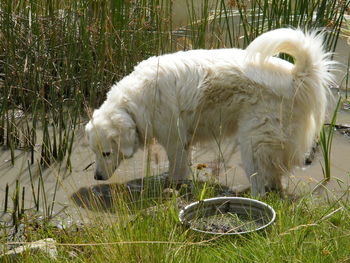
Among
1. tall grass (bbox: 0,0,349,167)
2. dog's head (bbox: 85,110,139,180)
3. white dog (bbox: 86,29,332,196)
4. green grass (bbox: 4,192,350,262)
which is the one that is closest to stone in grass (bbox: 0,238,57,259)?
green grass (bbox: 4,192,350,262)

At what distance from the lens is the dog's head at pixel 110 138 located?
483 cm

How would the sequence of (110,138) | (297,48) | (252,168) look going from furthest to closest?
(110,138), (252,168), (297,48)

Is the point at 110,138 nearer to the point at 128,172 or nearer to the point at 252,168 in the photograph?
the point at 128,172

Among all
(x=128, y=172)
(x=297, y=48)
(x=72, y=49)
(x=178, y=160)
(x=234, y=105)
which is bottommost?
(x=128, y=172)

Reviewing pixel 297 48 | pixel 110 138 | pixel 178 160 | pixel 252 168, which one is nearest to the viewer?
pixel 297 48

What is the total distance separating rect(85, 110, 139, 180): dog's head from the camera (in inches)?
190

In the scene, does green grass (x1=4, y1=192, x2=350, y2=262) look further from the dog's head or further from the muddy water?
the dog's head

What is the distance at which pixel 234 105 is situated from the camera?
182 inches

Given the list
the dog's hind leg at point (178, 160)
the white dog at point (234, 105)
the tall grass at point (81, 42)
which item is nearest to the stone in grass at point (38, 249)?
the white dog at point (234, 105)

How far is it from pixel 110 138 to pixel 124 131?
4.7 inches

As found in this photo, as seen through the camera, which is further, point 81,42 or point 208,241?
point 81,42

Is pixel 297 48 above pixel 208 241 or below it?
above

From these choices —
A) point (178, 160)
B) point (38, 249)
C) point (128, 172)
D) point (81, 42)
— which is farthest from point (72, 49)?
point (38, 249)

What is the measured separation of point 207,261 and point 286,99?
180cm
